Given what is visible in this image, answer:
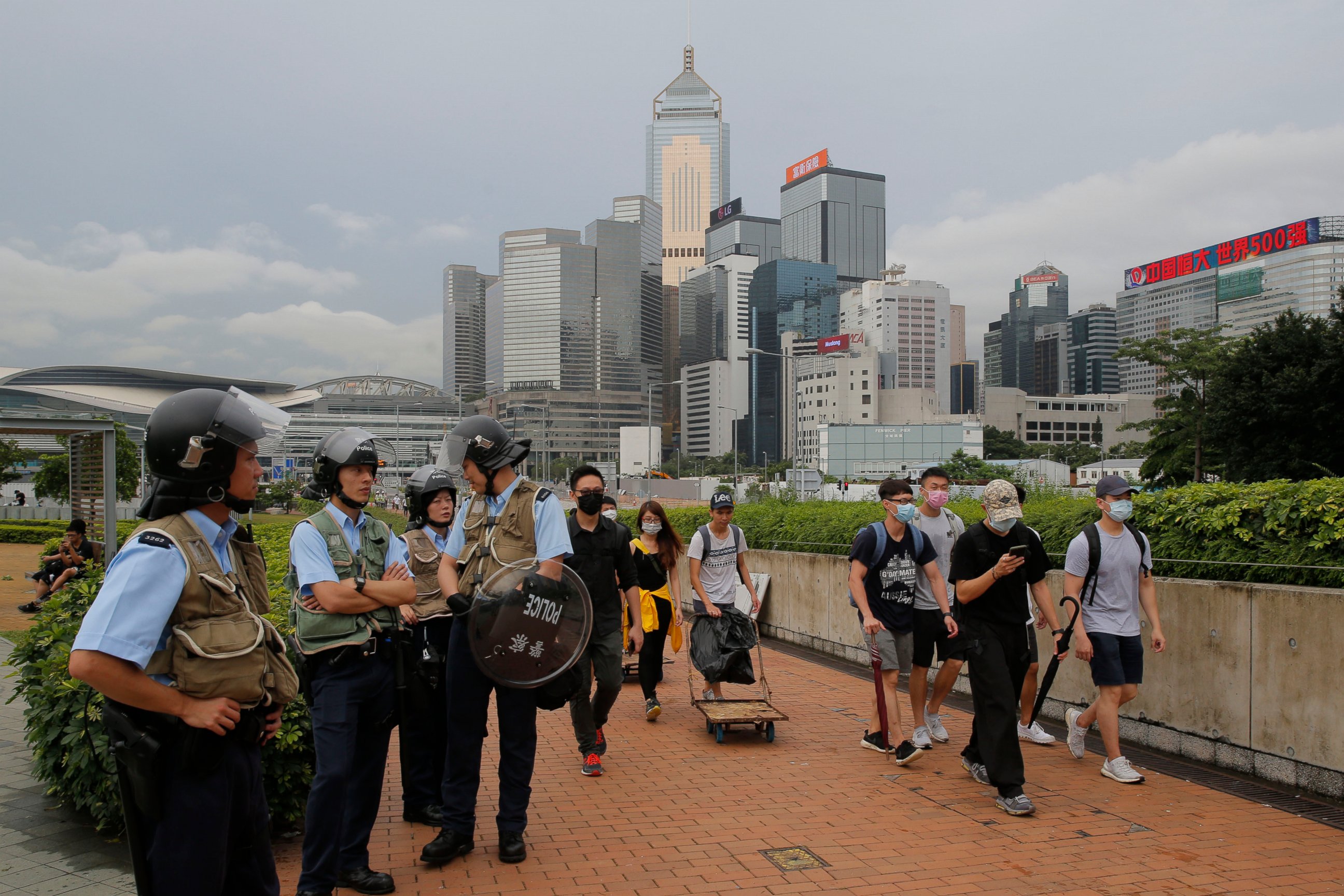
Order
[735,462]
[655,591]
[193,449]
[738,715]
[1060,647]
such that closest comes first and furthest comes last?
[193,449] → [1060,647] → [738,715] → [655,591] → [735,462]

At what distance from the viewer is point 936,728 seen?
698 cm

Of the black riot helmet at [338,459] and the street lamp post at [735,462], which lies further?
the street lamp post at [735,462]

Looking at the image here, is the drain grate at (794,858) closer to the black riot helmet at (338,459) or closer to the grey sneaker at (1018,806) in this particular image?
the grey sneaker at (1018,806)

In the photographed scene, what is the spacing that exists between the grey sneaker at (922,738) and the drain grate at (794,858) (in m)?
2.05

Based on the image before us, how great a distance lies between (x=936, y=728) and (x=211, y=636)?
566 centimetres

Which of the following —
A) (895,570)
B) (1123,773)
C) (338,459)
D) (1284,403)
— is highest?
(1284,403)

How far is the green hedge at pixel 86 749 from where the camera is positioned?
454 cm

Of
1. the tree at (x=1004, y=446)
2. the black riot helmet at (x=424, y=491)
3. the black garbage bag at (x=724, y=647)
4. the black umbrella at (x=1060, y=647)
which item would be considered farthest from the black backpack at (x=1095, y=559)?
the tree at (x=1004, y=446)

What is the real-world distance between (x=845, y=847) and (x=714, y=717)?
7.49 feet

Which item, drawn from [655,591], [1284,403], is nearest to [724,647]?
[655,591]

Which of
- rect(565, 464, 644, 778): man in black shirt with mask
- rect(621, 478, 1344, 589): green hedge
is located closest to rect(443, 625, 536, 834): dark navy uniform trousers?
rect(565, 464, 644, 778): man in black shirt with mask

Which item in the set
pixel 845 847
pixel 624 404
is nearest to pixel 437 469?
pixel 845 847

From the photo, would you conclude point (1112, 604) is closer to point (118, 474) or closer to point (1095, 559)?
point (1095, 559)

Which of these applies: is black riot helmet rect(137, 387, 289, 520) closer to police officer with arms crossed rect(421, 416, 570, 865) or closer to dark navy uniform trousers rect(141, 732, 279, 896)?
dark navy uniform trousers rect(141, 732, 279, 896)
